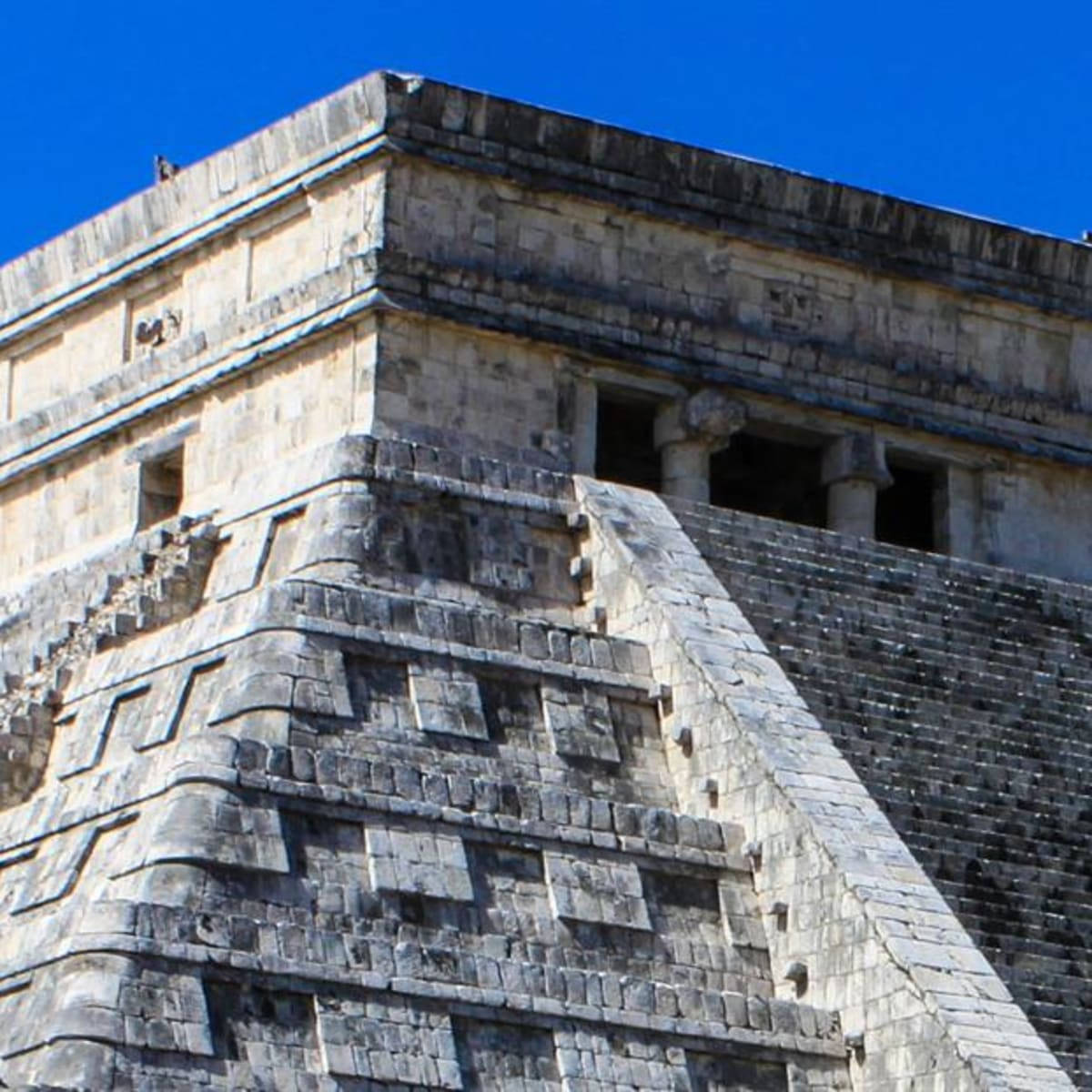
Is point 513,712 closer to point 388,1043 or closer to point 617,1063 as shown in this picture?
point 617,1063

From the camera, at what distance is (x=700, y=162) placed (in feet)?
95.6

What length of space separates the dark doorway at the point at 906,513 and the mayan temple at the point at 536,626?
5 centimetres

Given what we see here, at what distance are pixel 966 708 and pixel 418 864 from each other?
Answer: 4.59 metres

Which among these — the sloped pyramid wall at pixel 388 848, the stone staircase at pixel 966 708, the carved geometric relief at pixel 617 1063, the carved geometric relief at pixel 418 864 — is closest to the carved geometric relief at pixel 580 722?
the sloped pyramid wall at pixel 388 848

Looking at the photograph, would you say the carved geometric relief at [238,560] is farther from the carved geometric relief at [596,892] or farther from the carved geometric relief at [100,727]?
the carved geometric relief at [596,892]

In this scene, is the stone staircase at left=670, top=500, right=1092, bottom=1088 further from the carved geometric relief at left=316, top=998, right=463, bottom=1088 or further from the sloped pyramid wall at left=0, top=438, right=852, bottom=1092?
the carved geometric relief at left=316, top=998, right=463, bottom=1088

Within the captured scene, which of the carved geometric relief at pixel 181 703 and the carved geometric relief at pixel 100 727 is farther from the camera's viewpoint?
the carved geometric relief at pixel 100 727

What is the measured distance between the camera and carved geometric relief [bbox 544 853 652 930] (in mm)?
24094

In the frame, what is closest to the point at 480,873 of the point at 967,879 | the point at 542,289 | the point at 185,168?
the point at 967,879

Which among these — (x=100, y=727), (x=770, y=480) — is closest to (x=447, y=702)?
(x=100, y=727)

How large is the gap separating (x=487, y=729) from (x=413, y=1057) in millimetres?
2847

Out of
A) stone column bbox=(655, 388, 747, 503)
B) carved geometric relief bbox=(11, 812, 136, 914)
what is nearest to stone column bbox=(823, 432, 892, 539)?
stone column bbox=(655, 388, 747, 503)

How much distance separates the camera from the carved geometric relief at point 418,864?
23.6m

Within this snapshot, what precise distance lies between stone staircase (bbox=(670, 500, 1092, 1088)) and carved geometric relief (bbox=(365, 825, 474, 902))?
285 cm
